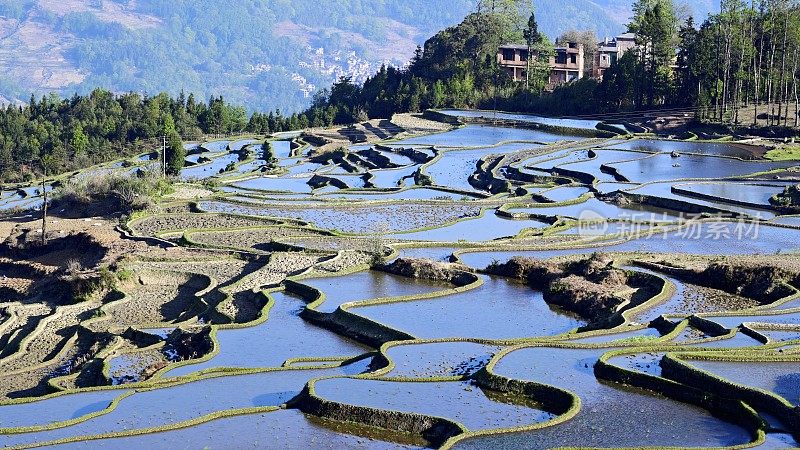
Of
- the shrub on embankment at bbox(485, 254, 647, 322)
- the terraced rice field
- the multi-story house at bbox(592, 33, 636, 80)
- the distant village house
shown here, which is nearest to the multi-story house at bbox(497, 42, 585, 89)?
the distant village house

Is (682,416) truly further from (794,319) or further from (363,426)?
(794,319)

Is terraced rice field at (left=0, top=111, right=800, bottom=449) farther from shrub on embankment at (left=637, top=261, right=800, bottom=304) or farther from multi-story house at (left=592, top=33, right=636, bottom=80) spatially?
multi-story house at (left=592, top=33, right=636, bottom=80)

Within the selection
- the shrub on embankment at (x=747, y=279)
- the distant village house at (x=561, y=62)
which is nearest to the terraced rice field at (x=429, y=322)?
the shrub on embankment at (x=747, y=279)

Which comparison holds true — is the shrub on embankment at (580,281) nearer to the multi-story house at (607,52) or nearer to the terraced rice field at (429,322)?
the terraced rice field at (429,322)

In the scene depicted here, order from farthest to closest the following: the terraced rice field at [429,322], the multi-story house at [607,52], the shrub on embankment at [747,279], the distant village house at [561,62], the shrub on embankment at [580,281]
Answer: the multi-story house at [607,52]
the distant village house at [561,62]
the shrub on embankment at [747,279]
the shrub on embankment at [580,281]
the terraced rice field at [429,322]

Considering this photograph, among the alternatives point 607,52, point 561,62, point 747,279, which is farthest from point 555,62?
point 747,279

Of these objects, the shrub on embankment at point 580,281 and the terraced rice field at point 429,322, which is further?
the shrub on embankment at point 580,281

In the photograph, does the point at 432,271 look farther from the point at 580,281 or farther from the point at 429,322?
the point at 429,322

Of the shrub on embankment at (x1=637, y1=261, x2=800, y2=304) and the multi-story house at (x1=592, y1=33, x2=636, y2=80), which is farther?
the multi-story house at (x1=592, y1=33, x2=636, y2=80)
